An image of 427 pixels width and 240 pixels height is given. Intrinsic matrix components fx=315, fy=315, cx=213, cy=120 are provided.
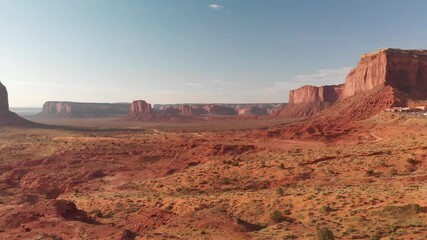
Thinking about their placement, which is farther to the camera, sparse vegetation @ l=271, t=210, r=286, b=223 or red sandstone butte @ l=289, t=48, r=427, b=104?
red sandstone butte @ l=289, t=48, r=427, b=104

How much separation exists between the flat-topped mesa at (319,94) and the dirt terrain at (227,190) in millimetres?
109338

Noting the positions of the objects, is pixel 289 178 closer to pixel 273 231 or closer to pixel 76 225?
pixel 273 231

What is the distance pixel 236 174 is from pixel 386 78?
75.8 m

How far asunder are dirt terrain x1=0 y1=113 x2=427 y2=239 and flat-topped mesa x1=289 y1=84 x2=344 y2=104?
109m

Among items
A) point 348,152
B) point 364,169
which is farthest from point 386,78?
point 364,169

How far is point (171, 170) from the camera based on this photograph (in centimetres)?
4228

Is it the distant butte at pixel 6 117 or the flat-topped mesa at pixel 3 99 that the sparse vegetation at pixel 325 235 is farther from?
the flat-topped mesa at pixel 3 99

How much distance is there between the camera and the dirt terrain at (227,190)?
663 inches

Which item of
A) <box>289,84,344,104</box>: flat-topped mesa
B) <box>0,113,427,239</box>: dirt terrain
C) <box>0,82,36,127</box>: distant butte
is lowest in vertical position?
<box>0,113,427,239</box>: dirt terrain

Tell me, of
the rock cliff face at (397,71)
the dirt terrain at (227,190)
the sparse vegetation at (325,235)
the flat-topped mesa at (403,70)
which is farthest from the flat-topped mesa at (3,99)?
the sparse vegetation at (325,235)

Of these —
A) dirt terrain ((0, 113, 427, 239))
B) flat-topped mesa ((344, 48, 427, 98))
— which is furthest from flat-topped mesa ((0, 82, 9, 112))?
flat-topped mesa ((344, 48, 427, 98))

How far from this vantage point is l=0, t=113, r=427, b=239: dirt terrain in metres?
16.8

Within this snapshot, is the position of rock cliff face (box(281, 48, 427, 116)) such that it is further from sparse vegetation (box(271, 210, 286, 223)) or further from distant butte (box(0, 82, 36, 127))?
distant butte (box(0, 82, 36, 127))

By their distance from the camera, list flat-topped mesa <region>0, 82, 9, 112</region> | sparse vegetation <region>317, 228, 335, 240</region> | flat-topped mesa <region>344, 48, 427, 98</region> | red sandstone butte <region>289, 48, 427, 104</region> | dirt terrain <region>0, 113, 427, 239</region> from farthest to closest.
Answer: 1. flat-topped mesa <region>0, 82, 9, 112</region>
2. red sandstone butte <region>289, 48, 427, 104</region>
3. flat-topped mesa <region>344, 48, 427, 98</region>
4. dirt terrain <region>0, 113, 427, 239</region>
5. sparse vegetation <region>317, 228, 335, 240</region>
